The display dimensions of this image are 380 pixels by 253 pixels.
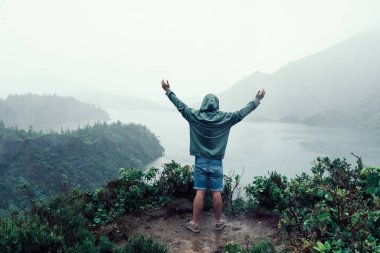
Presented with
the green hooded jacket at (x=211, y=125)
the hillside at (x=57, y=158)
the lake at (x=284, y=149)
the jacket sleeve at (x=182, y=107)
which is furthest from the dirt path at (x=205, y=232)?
the lake at (x=284, y=149)

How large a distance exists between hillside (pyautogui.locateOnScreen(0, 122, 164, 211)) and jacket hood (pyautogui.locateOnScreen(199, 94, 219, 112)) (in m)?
60.2

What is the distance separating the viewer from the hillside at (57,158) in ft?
220

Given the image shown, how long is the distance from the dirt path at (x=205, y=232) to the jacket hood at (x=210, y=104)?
2.00 m

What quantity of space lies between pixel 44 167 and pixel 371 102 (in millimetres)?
156158

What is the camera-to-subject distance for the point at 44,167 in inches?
2847

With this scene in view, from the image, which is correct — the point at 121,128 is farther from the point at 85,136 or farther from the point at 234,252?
the point at 234,252

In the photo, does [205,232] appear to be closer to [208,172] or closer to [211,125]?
[208,172]

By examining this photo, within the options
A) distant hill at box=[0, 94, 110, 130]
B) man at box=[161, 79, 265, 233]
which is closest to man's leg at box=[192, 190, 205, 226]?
man at box=[161, 79, 265, 233]

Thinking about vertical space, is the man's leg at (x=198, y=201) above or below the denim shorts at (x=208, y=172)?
below

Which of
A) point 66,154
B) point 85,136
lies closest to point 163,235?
point 66,154

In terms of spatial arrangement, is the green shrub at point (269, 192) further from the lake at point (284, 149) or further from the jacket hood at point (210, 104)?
the lake at point (284, 149)

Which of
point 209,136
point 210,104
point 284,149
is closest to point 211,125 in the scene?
point 209,136

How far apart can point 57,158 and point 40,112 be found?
77607mm

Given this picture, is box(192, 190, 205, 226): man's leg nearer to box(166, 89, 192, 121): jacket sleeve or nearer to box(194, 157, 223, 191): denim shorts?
box(194, 157, 223, 191): denim shorts
